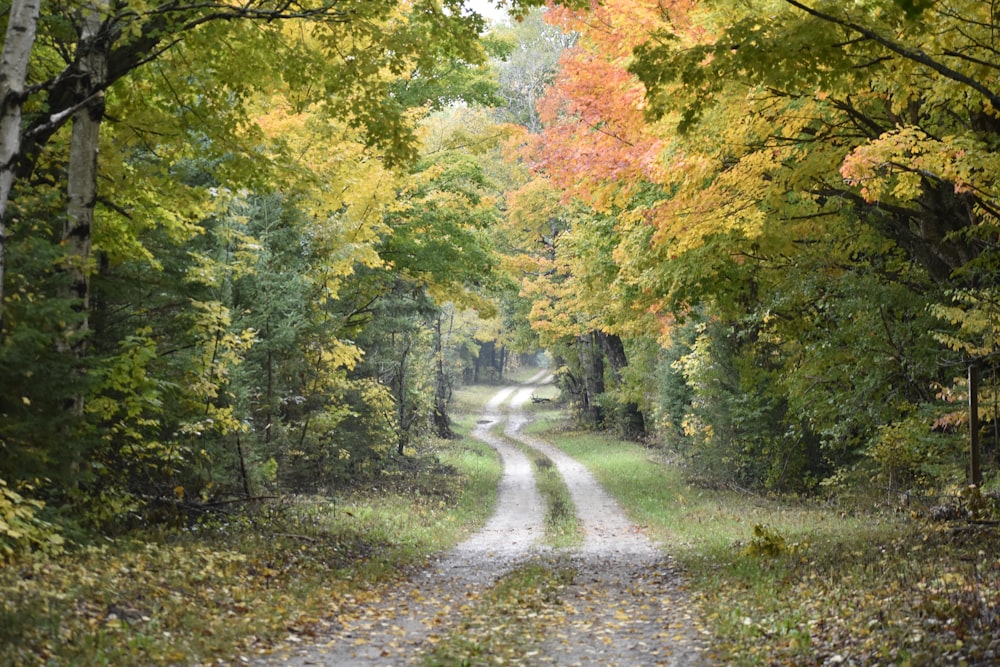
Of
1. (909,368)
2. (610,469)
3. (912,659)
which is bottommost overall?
(610,469)

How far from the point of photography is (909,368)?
11.9 metres

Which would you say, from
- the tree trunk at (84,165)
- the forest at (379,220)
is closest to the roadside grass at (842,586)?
the forest at (379,220)

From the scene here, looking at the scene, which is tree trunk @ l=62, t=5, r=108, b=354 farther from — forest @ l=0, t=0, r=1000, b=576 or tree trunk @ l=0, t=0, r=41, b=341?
tree trunk @ l=0, t=0, r=41, b=341

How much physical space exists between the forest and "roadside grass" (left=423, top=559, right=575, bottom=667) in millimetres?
3827

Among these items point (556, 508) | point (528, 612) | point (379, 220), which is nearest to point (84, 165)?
point (528, 612)

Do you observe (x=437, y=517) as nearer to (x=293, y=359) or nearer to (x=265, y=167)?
(x=293, y=359)

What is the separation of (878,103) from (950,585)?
256 inches

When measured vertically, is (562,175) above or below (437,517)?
above

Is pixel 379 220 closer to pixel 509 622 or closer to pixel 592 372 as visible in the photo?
pixel 509 622

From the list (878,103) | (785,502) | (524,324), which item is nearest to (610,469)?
(785,502)

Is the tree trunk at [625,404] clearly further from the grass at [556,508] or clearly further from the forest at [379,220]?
the forest at [379,220]

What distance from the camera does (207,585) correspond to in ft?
27.6

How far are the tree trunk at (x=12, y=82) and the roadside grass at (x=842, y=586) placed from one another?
739 cm

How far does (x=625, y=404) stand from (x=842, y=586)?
27.6m
